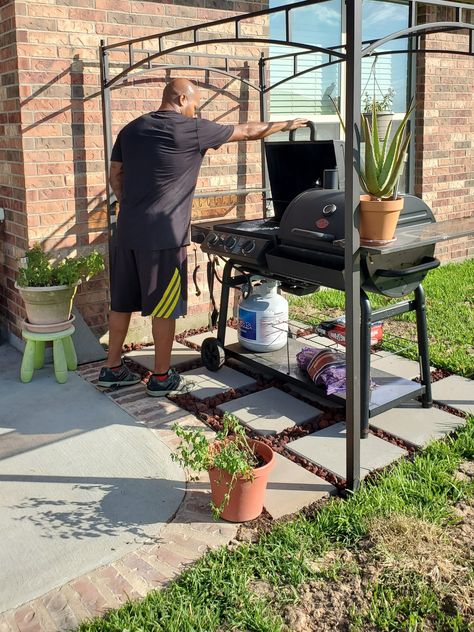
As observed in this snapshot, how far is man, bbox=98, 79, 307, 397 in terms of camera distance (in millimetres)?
4043

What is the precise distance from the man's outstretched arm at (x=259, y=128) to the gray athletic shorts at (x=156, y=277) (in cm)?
77

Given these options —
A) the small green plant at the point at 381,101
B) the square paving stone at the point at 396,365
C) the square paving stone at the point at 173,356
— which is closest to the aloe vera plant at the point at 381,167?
the square paving stone at the point at 396,365

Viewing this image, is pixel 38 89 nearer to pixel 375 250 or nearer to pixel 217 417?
pixel 217 417

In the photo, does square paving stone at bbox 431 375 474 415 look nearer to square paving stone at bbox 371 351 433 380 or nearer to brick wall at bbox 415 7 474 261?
square paving stone at bbox 371 351 433 380

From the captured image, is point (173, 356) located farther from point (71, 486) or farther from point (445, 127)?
point (445, 127)

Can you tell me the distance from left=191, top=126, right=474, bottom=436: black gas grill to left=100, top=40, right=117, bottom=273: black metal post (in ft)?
2.02

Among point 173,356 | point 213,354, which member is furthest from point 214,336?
point 213,354

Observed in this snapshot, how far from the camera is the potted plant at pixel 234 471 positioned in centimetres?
284

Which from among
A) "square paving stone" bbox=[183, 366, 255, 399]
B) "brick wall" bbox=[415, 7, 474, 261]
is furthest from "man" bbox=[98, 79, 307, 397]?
"brick wall" bbox=[415, 7, 474, 261]

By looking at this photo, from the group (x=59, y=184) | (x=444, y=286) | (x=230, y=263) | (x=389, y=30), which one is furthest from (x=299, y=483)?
(x=389, y=30)

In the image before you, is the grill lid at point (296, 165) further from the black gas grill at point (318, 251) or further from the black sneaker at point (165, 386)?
the black sneaker at point (165, 386)

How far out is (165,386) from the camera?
4.33 meters

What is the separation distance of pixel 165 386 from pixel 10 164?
76.4 inches

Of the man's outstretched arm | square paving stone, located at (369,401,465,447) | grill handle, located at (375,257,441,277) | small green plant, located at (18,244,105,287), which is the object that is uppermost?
the man's outstretched arm
